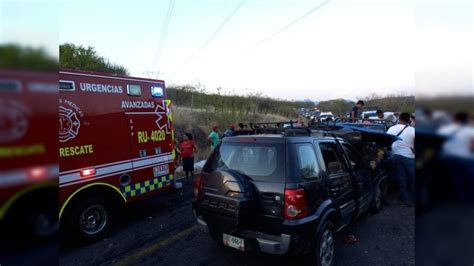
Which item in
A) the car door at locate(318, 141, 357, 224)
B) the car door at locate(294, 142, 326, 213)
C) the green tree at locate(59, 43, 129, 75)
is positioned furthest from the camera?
the green tree at locate(59, 43, 129, 75)

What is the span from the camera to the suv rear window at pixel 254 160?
9.82ft

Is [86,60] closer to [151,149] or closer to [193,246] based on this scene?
[151,149]

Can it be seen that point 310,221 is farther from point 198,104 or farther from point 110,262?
point 198,104

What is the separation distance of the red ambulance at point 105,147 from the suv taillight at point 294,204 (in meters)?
Answer: 2.95

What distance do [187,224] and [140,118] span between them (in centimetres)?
206

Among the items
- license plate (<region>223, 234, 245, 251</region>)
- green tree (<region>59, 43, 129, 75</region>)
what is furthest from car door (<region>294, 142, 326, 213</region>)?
green tree (<region>59, 43, 129, 75</region>)

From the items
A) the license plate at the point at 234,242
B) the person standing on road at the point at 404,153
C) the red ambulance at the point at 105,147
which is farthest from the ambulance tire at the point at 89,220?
the person standing on road at the point at 404,153

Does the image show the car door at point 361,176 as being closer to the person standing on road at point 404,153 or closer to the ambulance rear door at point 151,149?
the person standing on road at point 404,153

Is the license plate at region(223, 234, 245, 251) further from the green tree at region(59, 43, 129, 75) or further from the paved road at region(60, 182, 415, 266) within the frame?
the green tree at region(59, 43, 129, 75)

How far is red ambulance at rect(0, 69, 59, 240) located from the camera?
65cm

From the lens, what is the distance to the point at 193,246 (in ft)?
12.9

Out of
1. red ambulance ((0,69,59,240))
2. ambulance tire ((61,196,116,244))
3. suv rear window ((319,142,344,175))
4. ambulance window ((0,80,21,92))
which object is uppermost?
ambulance window ((0,80,21,92))

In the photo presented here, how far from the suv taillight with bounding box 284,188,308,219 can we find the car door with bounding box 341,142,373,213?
64.6 inches

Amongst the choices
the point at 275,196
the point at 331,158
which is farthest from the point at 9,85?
the point at 331,158
